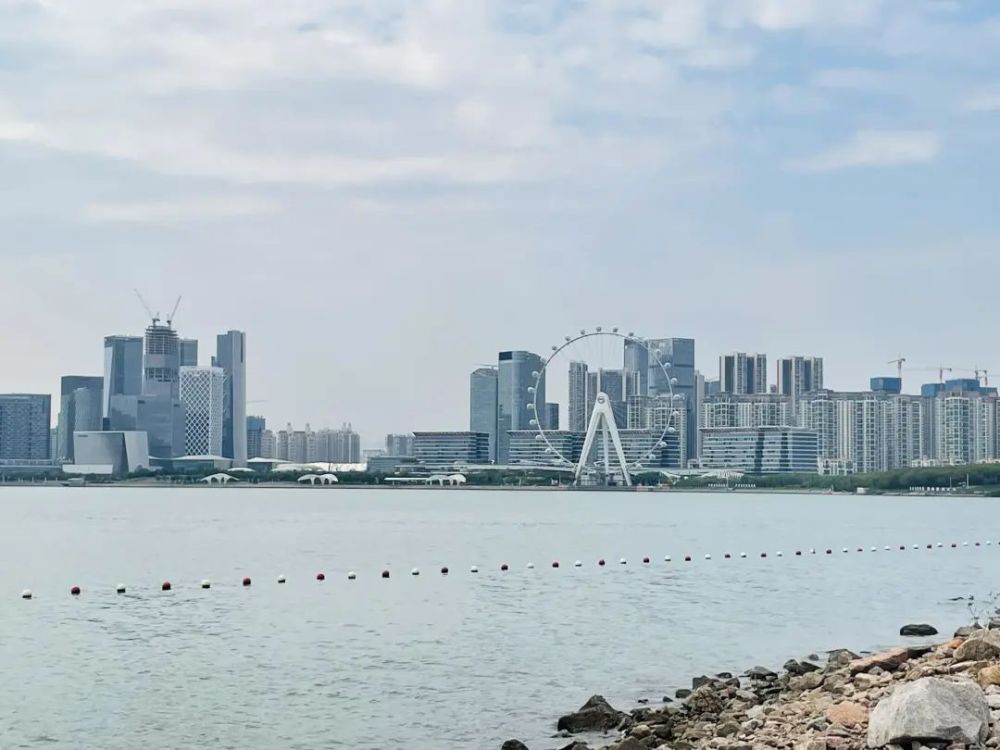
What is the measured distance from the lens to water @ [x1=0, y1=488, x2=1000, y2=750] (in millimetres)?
25266

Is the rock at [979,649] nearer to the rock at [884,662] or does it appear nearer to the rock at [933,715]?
the rock at [884,662]

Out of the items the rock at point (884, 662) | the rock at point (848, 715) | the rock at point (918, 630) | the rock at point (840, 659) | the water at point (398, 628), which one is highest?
the rock at point (848, 715)

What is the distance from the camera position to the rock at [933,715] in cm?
1516

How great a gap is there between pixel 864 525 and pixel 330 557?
58094 millimetres

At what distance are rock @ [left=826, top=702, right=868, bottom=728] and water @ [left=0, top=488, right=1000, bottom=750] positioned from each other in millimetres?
6204

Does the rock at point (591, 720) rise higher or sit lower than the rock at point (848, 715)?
lower

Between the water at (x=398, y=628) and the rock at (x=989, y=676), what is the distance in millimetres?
7485

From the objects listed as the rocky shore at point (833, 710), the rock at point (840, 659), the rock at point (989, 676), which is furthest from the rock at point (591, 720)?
the rock at point (989, 676)

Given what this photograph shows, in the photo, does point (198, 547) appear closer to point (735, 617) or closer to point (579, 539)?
point (579, 539)

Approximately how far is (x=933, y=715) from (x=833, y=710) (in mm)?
3225

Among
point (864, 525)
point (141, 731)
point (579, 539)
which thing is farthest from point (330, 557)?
point (864, 525)

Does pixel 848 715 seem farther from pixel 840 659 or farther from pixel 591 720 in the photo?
pixel 840 659

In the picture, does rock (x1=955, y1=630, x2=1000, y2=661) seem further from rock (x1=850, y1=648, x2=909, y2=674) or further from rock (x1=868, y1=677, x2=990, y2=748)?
rock (x1=868, y1=677, x2=990, y2=748)

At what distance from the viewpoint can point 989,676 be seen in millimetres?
18578
